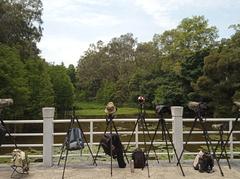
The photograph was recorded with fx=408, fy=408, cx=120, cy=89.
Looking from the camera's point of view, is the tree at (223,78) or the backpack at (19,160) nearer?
the backpack at (19,160)

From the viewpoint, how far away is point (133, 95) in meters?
50.9

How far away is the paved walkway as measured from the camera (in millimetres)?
6680

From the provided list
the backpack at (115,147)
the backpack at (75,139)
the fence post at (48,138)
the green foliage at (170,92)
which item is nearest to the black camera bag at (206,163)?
the backpack at (115,147)

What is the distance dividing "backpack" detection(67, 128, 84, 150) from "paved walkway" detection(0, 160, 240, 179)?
446 mm

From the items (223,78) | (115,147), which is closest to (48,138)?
(115,147)

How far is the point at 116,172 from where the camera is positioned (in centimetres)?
695

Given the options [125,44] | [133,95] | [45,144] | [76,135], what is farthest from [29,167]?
[125,44]

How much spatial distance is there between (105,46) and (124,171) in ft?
195

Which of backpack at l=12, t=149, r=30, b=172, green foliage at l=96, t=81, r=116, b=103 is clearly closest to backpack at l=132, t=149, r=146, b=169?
backpack at l=12, t=149, r=30, b=172

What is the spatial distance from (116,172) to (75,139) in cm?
90

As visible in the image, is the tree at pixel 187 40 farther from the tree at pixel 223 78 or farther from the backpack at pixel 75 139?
the backpack at pixel 75 139

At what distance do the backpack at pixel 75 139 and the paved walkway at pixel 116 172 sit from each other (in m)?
0.45

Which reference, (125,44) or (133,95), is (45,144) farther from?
(125,44)

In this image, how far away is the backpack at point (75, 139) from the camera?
6.92 m
